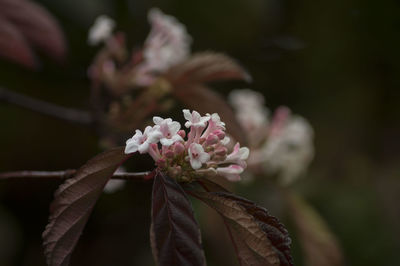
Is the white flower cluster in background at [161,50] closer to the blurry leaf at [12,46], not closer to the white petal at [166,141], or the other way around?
the blurry leaf at [12,46]

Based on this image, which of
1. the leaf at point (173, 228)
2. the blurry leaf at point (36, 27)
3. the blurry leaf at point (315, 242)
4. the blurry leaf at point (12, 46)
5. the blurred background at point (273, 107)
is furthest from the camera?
the blurred background at point (273, 107)

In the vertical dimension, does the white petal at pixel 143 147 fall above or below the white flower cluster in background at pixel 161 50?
below

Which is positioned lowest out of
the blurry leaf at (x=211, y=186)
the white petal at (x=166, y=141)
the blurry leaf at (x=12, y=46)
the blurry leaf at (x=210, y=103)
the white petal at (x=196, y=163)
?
the blurry leaf at (x=211, y=186)

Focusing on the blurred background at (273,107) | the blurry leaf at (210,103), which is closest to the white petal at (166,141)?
the blurry leaf at (210,103)

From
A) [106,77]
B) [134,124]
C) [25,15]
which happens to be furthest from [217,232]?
[25,15]

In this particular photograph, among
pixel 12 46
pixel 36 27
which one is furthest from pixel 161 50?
pixel 12 46

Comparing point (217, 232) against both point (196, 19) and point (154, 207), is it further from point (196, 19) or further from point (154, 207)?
Answer: point (196, 19)

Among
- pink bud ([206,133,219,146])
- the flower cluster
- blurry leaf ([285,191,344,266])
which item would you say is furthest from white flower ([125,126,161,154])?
blurry leaf ([285,191,344,266])
